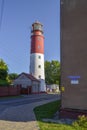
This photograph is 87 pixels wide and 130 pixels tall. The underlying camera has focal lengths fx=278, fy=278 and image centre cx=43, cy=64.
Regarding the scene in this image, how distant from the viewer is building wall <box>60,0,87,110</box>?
1432 cm

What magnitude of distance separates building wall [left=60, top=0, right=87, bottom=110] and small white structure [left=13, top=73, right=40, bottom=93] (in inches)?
1662

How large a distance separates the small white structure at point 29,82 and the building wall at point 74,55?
139ft

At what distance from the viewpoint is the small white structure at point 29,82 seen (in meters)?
58.2

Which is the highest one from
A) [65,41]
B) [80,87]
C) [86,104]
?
[65,41]

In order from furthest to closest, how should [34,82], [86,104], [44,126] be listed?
1. [34,82]
2. [86,104]
3. [44,126]

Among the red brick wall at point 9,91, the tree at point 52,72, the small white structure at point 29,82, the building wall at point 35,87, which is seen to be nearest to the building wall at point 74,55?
the red brick wall at point 9,91

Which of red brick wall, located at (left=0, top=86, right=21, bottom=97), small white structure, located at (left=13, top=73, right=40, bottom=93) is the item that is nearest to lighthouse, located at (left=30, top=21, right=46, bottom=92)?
small white structure, located at (left=13, top=73, right=40, bottom=93)

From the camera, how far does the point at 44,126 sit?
11.6m

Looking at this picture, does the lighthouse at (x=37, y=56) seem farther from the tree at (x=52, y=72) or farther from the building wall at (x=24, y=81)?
the tree at (x=52, y=72)

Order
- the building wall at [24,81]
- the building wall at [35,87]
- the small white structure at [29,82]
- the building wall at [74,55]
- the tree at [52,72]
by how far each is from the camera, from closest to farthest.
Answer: the building wall at [74,55] < the small white structure at [29,82] < the building wall at [24,81] < the building wall at [35,87] < the tree at [52,72]

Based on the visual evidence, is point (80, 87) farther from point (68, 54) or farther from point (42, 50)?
point (42, 50)

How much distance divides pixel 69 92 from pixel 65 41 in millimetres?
2804

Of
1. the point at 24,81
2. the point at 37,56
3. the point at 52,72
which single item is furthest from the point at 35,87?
the point at 52,72

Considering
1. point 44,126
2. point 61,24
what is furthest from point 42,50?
point 44,126
